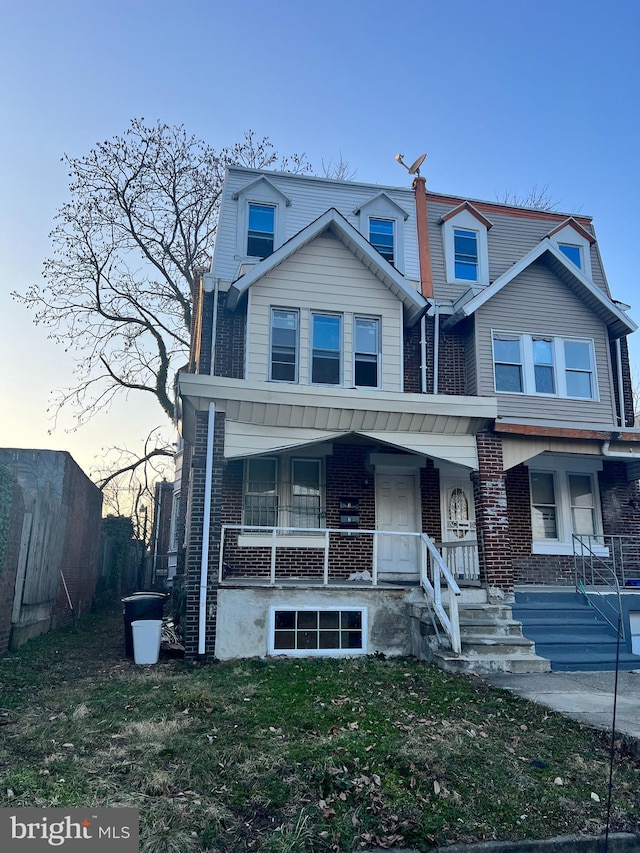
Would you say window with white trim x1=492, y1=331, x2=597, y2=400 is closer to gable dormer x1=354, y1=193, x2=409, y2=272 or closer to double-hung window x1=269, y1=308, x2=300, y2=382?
gable dormer x1=354, y1=193, x2=409, y2=272

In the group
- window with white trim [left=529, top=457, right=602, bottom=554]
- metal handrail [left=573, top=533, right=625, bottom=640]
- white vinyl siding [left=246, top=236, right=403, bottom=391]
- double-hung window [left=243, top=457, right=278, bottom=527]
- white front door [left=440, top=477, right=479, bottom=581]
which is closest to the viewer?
metal handrail [left=573, top=533, right=625, bottom=640]

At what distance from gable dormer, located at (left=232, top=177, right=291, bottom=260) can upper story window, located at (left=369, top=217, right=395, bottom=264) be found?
2.11 meters

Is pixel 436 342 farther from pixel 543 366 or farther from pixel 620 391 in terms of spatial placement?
pixel 620 391

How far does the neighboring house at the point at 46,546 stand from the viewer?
385 inches

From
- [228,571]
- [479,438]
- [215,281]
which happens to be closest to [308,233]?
[215,281]

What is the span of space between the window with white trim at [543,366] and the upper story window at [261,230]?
5538 millimetres

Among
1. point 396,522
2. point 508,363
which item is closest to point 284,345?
point 396,522

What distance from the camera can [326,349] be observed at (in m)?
12.6

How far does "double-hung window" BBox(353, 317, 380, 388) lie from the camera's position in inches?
493

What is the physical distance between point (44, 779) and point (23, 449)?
10.4 metres

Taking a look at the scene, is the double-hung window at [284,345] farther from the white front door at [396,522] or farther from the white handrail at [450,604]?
the white handrail at [450,604]

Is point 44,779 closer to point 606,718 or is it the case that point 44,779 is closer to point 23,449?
point 606,718

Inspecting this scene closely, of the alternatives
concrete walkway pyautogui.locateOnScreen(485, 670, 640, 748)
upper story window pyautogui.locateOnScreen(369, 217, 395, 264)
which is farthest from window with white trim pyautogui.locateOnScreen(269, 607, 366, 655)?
upper story window pyautogui.locateOnScreen(369, 217, 395, 264)

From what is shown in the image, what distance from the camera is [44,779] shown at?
14.4 feet
